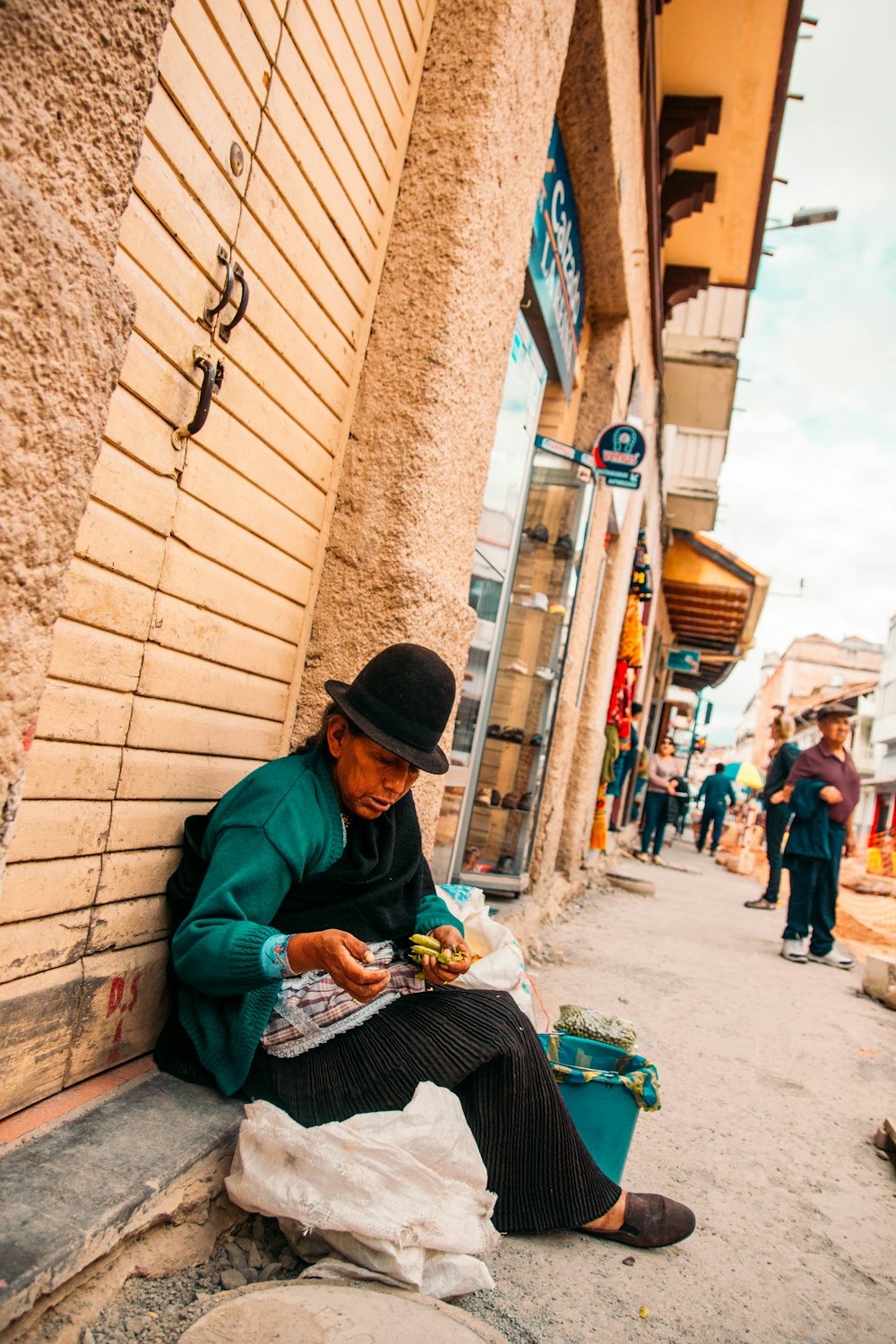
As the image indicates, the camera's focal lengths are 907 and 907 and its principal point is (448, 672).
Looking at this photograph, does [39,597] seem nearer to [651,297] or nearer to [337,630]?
[337,630]

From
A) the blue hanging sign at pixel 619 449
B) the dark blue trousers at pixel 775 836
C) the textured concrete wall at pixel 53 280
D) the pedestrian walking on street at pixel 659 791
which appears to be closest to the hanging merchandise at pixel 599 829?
the dark blue trousers at pixel 775 836

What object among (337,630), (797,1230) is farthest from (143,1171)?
(797,1230)

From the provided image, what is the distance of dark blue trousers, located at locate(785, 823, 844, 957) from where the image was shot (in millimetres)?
6801

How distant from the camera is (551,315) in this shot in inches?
203

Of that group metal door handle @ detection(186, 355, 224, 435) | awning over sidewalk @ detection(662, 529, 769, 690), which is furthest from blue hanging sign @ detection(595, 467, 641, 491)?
awning over sidewalk @ detection(662, 529, 769, 690)

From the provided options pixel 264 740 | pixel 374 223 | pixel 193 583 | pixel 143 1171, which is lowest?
pixel 143 1171

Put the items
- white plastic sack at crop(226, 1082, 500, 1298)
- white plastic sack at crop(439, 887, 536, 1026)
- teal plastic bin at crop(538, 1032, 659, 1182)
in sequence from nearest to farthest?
white plastic sack at crop(226, 1082, 500, 1298) < teal plastic bin at crop(538, 1032, 659, 1182) < white plastic sack at crop(439, 887, 536, 1026)

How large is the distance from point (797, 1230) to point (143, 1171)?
6.45 ft

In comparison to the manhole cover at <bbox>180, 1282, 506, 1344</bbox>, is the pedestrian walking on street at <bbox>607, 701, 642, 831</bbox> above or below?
above

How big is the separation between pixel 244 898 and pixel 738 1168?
209 centimetres

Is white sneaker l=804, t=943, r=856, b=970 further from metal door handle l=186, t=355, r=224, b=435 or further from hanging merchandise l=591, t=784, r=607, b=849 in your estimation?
metal door handle l=186, t=355, r=224, b=435

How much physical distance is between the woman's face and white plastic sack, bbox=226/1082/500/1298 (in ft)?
2.23

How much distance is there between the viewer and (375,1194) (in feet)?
5.88

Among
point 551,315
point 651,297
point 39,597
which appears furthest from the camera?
point 651,297
